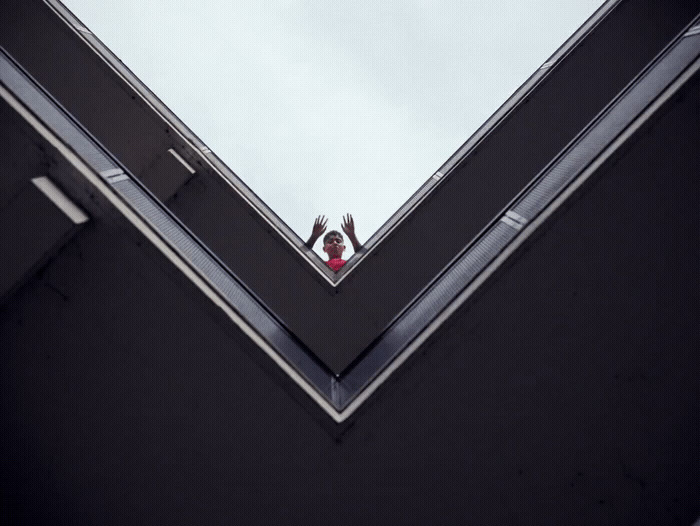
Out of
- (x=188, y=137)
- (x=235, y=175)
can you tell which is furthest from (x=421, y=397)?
(x=188, y=137)

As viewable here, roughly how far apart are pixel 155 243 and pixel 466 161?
14.9ft

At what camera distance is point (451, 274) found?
12.4ft

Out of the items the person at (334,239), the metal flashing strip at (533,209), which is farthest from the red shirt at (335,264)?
the metal flashing strip at (533,209)

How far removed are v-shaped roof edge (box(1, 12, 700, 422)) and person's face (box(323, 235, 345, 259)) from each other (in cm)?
321

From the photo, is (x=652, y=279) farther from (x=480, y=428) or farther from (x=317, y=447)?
(x=317, y=447)

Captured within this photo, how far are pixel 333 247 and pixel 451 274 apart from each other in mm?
3298

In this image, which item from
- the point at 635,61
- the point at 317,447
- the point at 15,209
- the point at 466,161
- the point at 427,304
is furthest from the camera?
the point at 466,161

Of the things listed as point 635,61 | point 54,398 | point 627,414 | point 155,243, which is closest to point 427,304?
point 627,414

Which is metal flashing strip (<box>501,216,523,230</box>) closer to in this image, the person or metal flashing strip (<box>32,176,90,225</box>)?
metal flashing strip (<box>32,176,90,225</box>)

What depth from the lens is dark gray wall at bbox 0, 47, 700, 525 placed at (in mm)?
2695

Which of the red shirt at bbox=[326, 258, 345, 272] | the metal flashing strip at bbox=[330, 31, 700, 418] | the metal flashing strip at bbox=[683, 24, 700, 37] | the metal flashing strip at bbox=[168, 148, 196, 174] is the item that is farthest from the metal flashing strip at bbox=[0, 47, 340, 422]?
the metal flashing strip at bbox=[683, 24, 700, 37]

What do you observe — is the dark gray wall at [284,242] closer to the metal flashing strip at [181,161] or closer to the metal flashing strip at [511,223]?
the metal flashing strip at [181,161]

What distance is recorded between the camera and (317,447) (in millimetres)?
2760

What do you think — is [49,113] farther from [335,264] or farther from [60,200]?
[335,264]
